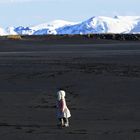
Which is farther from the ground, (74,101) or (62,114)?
(62,114)

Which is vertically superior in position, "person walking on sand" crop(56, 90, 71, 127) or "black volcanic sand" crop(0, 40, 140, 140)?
"person walking on sand" crop(56, 90, 71, 127)

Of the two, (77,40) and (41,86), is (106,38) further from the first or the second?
(41,86)

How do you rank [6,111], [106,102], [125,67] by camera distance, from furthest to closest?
1. [125,67]
2. [106,102]
3. [6,111]

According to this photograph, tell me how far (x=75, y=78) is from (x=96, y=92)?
4828mm

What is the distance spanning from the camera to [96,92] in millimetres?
21531

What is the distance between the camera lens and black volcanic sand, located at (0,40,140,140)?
1405 centimetres

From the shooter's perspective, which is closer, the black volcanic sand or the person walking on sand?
the black volcanic sand

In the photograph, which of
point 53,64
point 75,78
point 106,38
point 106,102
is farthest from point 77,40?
point 106,102

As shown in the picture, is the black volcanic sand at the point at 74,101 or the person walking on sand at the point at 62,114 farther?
the person walking on sand at the point at 62,114

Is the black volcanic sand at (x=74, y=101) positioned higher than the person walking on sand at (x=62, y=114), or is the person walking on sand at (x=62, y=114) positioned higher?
the person walking on sand at (x=62, y=114)

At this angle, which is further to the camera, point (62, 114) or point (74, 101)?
point (74, 101)

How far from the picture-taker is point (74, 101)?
19.5 metres

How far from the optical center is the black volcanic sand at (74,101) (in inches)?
553

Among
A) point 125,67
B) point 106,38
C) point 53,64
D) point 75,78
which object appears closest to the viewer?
point 75,78
